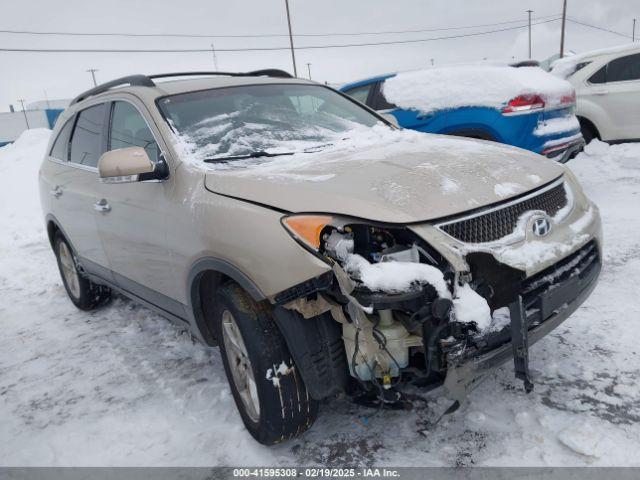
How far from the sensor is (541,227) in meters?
2.34

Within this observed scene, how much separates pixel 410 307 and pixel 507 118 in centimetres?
447

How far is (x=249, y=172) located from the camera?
8.36 ft

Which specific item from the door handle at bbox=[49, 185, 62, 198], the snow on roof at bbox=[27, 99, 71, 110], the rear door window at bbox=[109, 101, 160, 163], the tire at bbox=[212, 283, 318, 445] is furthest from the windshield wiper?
the snow on roof at bbox=[27, 99, 71, 110]

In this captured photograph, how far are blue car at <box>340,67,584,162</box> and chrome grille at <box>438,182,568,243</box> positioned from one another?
11.6 feet

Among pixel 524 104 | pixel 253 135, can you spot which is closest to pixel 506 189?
pixel 253 135

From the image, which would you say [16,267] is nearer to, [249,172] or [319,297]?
[249,172]

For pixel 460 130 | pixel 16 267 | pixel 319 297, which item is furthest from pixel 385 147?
pixel 16 267

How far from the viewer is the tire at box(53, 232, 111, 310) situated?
4.69m

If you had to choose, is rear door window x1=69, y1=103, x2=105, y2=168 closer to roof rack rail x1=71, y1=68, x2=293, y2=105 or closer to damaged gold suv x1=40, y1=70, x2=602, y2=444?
roof rack rail x1=71, y1=68, x2=293, y2=105

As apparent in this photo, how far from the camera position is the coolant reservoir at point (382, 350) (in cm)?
206

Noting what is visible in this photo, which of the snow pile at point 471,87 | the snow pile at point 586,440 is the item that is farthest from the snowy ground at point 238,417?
the snow pile at point 471,87

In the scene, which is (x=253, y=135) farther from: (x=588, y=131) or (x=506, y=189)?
(x=588, y=131)

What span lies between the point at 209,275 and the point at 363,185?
3.13ft

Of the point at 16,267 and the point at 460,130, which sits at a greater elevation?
the point at 460,130
